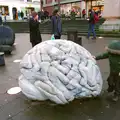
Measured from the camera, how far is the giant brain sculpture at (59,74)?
3064 mm

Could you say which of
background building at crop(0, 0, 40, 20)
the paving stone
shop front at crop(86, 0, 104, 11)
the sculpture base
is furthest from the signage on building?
the paving stone

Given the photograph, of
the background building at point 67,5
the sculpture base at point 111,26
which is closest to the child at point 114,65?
the sculpture base at point 111,26

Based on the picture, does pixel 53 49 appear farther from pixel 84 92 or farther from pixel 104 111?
pixel 104 111

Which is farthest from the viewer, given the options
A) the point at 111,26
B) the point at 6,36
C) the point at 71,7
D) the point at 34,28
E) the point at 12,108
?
the point at 71,7

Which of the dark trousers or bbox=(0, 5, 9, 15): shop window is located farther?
bbox=(0, 5, 9, 15): shop window

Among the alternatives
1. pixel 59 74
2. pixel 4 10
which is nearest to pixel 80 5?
pixel 4 10

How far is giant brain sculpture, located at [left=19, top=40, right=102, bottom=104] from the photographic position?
10.1ft

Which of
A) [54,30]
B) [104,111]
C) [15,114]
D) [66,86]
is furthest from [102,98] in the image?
[54,30]

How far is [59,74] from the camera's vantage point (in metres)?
3.04

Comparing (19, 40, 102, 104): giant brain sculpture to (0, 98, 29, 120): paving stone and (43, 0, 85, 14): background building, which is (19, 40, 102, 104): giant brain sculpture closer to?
(0, 98, 29, 120): paving stone

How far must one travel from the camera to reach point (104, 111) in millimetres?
2994

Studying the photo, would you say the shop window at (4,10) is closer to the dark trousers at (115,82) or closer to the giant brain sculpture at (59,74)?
the giant brain sculpture at (59,74)

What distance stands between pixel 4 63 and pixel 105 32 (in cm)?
934

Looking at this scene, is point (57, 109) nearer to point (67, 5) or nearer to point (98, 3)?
point (98, 3)
